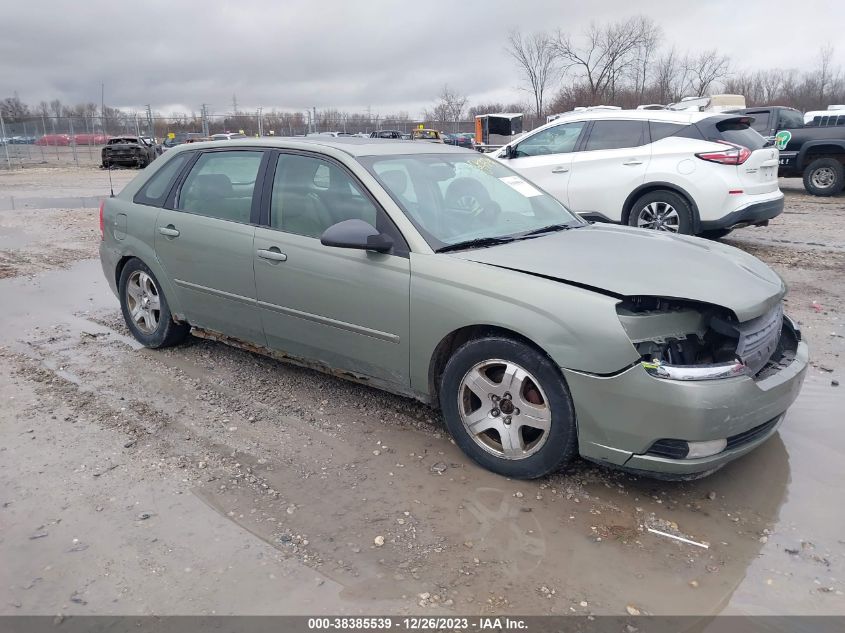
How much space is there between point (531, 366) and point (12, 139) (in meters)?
44.4

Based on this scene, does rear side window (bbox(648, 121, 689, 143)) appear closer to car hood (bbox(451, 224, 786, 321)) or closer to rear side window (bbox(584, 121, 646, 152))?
rear side window (bbox(584, 121, 646, 152))

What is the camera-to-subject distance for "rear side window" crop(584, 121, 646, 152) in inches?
325

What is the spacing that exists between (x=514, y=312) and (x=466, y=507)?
3.07ft

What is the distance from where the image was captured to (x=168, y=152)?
502 cm

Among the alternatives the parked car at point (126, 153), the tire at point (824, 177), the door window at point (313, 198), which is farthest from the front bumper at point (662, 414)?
the parked car at point (126, 153)

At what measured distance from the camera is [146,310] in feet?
16.8

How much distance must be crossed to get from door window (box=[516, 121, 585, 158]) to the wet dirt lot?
5.02m

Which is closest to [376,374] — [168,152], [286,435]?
[286,435]

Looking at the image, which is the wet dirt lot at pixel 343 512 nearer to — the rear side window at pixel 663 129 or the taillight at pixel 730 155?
the taillight at pixel 730 155

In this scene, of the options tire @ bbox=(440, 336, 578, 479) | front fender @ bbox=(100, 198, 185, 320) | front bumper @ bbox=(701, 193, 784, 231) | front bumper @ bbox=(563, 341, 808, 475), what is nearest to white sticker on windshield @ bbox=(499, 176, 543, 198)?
tire @ bbox=(440, 336, 578, 479)

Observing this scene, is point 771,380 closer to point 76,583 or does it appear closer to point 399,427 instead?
point 399,427

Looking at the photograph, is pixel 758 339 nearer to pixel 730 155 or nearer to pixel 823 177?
pixel 730 155

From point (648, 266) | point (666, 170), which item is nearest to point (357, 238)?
point (648, 266)

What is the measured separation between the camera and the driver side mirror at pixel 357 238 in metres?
3.46
